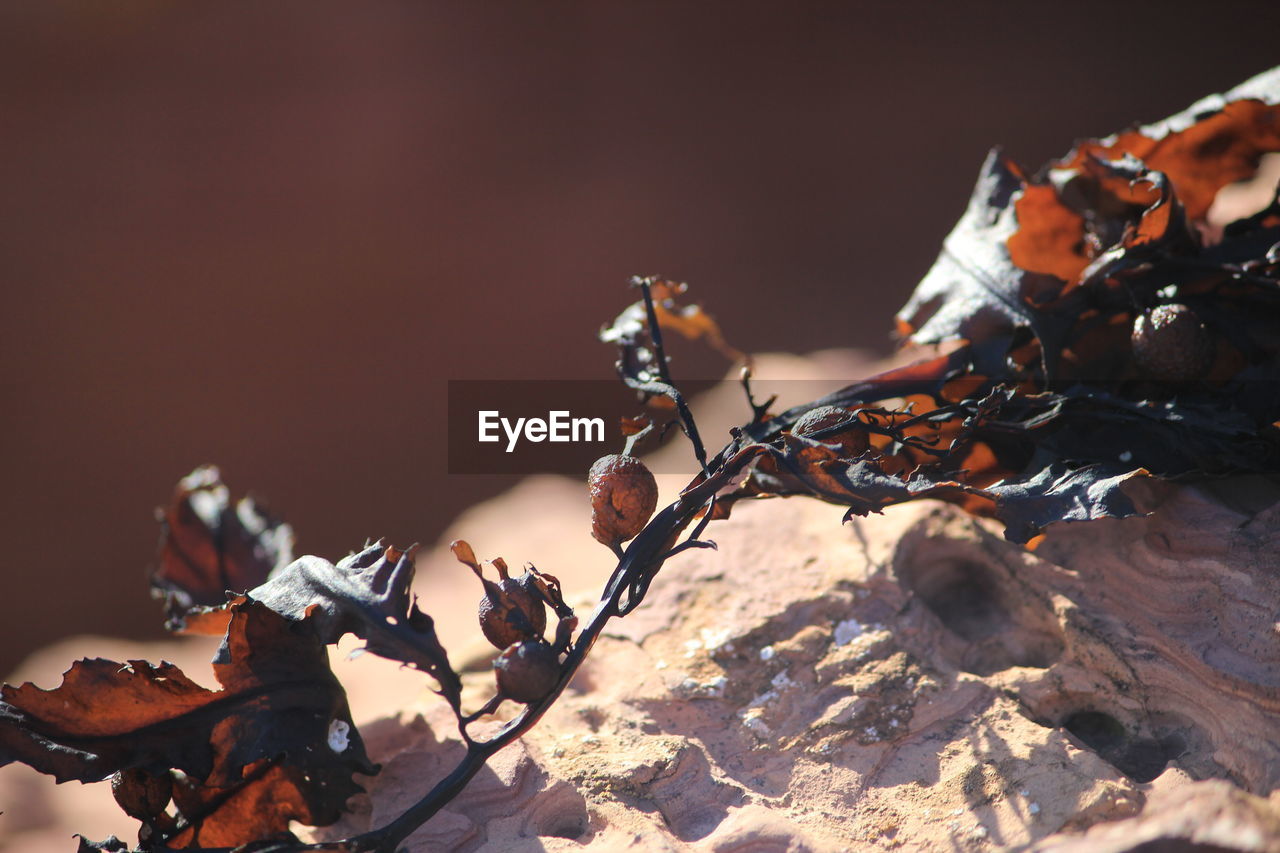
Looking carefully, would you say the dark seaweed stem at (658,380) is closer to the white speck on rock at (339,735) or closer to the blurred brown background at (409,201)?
the white speck on rock at (339,735)

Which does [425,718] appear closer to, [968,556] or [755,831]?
[755,831]

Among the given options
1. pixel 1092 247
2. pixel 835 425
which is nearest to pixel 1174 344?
pixel 1092 247

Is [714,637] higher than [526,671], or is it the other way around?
[526,671]

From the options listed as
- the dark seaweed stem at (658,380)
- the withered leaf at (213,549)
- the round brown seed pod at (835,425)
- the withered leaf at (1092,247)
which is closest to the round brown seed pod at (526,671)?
the dark seaweed stem at (658,380)

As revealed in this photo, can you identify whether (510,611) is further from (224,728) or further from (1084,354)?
(1084,354)

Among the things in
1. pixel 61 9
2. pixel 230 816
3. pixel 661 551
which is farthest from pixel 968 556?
pixel 61 9

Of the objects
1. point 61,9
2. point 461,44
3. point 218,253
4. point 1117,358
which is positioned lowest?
point 1117,358

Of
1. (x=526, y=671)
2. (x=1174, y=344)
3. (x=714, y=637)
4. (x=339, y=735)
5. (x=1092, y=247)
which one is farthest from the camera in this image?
(x=1092, y=247)
